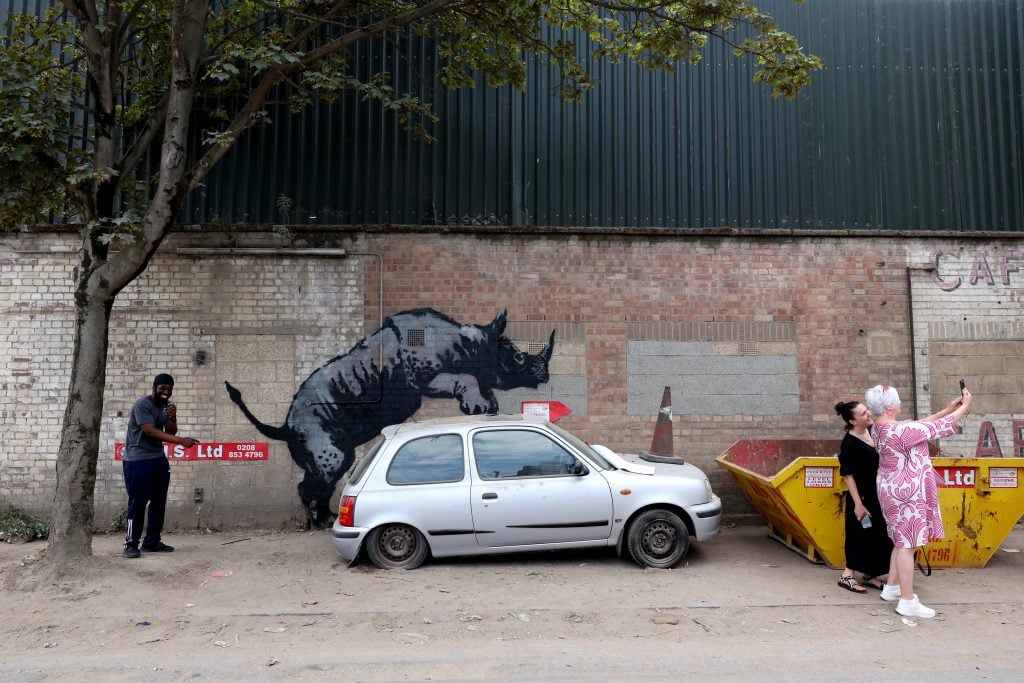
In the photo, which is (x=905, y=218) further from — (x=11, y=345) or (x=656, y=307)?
(x=11, y=345)

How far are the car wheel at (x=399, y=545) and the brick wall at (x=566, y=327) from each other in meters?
2.21

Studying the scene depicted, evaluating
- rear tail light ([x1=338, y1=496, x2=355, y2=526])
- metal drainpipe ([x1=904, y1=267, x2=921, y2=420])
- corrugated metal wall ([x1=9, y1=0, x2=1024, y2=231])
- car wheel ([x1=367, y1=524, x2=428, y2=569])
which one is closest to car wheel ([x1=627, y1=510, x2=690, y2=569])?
car wheel ([x1=367, y1=524, x2=428, y2=569])

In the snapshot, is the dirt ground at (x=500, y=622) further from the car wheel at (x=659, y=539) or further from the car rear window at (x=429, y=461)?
the car rear window at (x=429, y=461)

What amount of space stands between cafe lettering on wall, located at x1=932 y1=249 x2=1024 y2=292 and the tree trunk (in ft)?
31.4

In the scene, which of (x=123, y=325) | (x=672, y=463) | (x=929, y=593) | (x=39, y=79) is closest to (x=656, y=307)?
(x=672, y=463)

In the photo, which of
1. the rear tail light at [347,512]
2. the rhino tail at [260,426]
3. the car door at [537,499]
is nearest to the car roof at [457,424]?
the car door at [537,499]

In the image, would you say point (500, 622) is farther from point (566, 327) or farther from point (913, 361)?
point (913, 361)

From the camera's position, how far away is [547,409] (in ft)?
28.1

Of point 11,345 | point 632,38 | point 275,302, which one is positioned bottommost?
point 11,345

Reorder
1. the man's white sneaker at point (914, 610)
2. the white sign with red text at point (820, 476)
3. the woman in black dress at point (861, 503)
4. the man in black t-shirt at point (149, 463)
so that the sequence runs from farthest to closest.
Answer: the man in black t-shirt at point (149, 463), the white sign with red text at point (820, 476), the woman in black dress at point (861, 503), the man's white sneaker at point (914, 610)

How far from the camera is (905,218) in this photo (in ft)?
29.7

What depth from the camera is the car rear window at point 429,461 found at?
6.45 metres

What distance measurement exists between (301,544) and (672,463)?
4095 millimetres

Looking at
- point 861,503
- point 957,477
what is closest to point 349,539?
point 861,503
